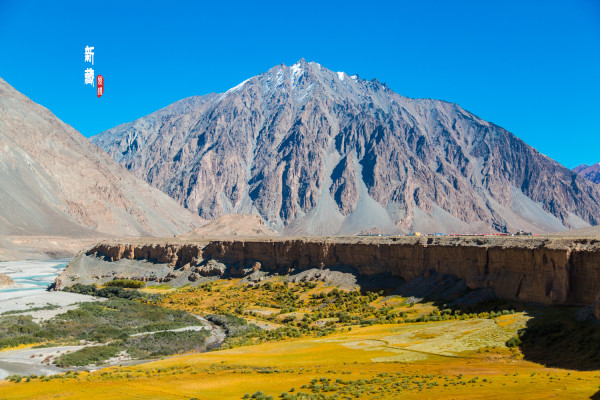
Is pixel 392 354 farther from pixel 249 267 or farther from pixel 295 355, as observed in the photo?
pixel 249 267

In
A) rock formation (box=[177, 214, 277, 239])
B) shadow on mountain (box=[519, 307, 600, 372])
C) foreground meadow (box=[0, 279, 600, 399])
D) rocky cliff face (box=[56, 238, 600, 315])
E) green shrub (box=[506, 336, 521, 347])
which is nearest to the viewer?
foreground meadow (box=[0, 279, 600, 399])

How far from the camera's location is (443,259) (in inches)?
2078

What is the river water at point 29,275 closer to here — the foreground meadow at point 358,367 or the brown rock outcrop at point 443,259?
the brown rock outcrop at point 443,259

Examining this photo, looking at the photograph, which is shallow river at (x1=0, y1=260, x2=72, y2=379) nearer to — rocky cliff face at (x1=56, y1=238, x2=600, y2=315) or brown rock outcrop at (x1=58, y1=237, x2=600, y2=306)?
rocky cliff face at (x1=56, y1=238, x2=600, y2=315)

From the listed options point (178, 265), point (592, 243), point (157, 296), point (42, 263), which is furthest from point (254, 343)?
point (42, 263)

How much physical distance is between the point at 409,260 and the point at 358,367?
30.1m

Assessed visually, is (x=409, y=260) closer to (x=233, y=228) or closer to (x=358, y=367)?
(x=358, y=367)

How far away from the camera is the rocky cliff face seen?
37.8 m

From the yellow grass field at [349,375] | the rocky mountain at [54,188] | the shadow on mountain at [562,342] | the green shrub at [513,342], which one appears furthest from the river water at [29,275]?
the shadow on mountain at [562,342]

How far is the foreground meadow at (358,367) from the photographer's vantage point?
74.3ft

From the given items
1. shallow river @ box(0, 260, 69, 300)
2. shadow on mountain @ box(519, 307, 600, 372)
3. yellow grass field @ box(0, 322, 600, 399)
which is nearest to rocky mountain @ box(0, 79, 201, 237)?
shallow river @ box(0, 260, 69, 300)

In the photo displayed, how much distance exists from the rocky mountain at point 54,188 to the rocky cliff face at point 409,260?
5677cm

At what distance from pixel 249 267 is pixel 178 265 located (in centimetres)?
1713

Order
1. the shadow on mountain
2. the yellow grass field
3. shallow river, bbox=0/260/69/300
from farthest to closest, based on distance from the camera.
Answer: shallow river, bbox=0/260/69/300 < the shadow on mountain < the yellow grass field
